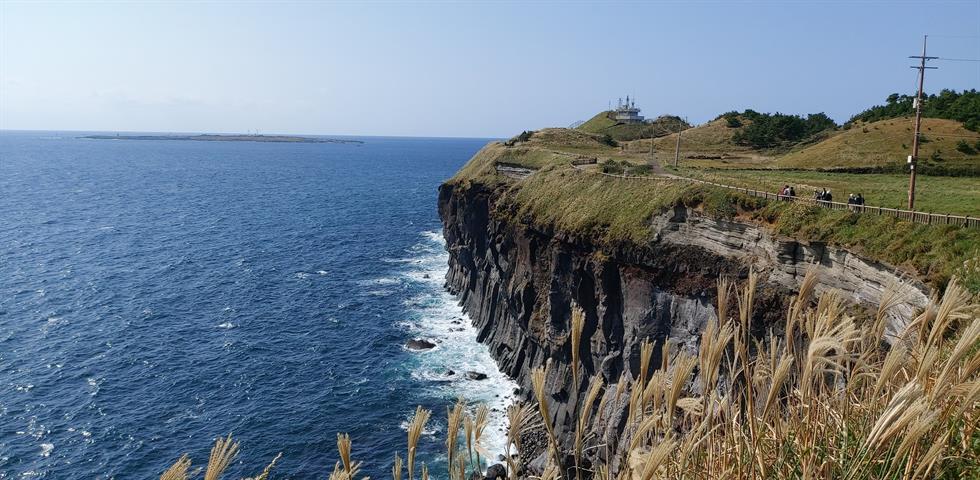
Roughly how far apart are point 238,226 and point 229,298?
143 feet

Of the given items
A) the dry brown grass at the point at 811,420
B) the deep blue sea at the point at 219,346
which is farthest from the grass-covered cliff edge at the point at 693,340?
the deep blue sea at the point at 219,346

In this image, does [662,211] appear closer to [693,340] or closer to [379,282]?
[693,340]

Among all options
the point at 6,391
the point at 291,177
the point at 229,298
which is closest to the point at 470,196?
the point at 229,298

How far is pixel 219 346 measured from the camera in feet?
174

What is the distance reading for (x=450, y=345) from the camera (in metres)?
56.7

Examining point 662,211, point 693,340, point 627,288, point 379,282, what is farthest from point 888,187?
point 379,282

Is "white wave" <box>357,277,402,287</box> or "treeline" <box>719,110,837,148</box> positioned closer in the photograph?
"white wave" <box>357,277,402,287</box>

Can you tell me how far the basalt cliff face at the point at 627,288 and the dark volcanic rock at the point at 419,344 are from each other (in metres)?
5.62

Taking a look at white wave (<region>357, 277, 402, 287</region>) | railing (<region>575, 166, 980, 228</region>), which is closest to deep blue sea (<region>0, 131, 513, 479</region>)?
white wave (<region>357, 277, 402, 287</region>)

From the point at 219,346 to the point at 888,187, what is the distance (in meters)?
56.1

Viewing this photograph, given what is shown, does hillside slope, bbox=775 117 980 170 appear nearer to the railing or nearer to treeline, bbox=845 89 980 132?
treeline, bbox=845 89 980 132

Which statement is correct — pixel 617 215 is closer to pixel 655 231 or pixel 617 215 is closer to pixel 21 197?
pixel 655 231

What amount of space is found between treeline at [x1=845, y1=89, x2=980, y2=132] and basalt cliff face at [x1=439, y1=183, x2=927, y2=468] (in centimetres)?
4057

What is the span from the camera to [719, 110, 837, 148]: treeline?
317 ft
